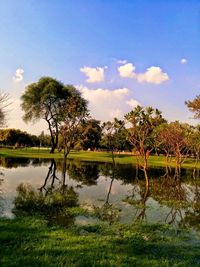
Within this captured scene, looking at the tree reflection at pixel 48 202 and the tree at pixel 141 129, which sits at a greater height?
the tree at pixel 141 129

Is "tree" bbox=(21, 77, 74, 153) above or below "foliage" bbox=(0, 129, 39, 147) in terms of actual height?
above

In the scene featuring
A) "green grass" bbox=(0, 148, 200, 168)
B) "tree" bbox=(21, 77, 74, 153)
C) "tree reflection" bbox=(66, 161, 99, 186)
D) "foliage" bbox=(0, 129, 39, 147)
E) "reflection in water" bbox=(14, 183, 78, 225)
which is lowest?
"reflection in water" bbox=(14, 183, 78, 225)

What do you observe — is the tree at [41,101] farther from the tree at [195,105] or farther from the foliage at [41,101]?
the tree at [195,105]

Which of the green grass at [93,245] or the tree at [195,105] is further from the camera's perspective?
the tree at [195,105]

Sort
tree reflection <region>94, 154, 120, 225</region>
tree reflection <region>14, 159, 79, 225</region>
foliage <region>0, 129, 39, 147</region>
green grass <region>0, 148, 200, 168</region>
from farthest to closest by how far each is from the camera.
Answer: foliage <region>0, 129, 39, 147</region> < green grass <region>0, 148, 200, 168</region> < tree reflection <region>94, 154, 120, 225</region> < tree reflection <region>14, 159, 79, 225</region>

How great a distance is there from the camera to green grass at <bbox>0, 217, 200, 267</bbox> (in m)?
10.5

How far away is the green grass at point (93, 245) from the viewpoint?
10.5m

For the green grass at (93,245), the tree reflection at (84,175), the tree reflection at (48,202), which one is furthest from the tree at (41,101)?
the green grass at (93,245)

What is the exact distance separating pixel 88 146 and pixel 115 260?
12856 cm

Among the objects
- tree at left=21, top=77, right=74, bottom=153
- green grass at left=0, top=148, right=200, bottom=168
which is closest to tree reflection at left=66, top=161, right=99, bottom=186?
green grass at left=0, top=148, right=200, bottom=168

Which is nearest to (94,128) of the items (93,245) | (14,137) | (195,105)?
(14,137)

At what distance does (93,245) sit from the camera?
12141mm

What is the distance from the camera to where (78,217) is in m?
17.9

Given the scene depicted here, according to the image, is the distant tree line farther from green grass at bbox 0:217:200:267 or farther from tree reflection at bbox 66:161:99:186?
green grass at bbox 0:217:200:267
